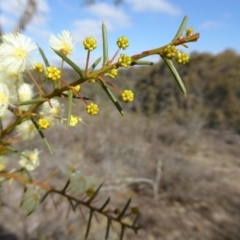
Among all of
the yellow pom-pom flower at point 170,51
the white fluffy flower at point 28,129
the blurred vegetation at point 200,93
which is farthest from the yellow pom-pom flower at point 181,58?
the blurred vegetation at point 200,93

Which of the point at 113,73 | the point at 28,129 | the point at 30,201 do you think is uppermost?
the point at 113,73

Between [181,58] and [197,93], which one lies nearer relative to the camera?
[181,58]

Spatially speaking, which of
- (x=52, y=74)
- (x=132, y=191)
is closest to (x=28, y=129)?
(x=52, y=74)

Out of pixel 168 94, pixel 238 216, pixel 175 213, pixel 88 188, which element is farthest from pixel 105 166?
pixel 168 94

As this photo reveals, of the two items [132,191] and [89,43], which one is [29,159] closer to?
[89,43]

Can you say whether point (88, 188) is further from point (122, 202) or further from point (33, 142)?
point (33, 142)

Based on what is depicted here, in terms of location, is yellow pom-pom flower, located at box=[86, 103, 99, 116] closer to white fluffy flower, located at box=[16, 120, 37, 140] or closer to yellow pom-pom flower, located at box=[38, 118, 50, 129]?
yellow pom-pom flower, located at box=[38, 118, 50, 129]

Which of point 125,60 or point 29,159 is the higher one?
point 125,60

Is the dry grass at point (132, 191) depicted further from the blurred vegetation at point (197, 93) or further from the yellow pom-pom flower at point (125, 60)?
the blurred vegetation at point (197, 93)
